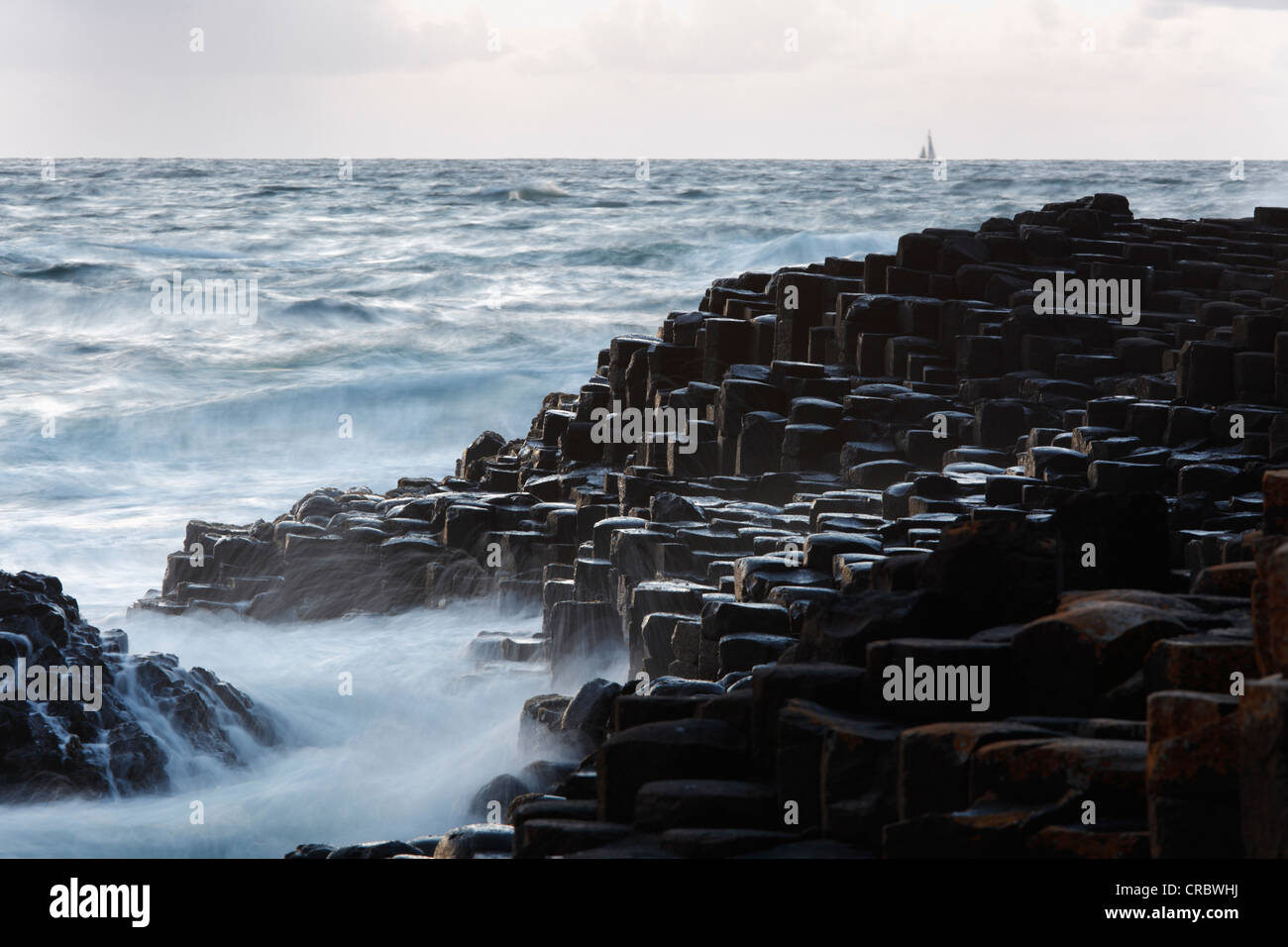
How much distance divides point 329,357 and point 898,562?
28380 millimetres

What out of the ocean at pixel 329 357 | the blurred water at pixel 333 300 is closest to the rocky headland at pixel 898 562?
the ocean at pixel 329 357

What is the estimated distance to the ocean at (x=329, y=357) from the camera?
31.6 feet

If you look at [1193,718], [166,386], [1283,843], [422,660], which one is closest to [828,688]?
[1193,718]

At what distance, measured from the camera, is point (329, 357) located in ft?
108

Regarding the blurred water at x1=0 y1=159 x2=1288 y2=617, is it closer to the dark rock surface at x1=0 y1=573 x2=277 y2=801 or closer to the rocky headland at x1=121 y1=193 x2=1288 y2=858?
the rocky headland at x1=121 y1=193 x2=1288 y2=858

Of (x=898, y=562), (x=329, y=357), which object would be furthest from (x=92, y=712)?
(x=329, y=357)

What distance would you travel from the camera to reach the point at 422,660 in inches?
448

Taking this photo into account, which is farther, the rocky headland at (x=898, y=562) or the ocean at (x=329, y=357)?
the ocean at (x=329, y=357)

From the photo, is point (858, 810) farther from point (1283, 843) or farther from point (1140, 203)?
point (1140, 203)

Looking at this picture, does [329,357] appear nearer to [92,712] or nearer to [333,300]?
[333,300]

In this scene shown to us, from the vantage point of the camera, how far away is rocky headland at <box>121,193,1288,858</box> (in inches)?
167

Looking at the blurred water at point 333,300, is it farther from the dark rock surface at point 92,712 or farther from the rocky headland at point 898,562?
the dark rock surface at point 92,712

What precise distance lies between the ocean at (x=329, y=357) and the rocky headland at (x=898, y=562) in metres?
0.89
